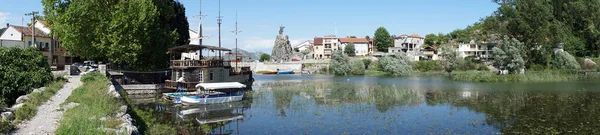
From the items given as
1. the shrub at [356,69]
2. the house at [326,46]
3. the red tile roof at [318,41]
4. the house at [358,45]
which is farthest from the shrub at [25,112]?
the house at [358,45]

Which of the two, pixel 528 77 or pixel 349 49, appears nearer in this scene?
pixel 528 77

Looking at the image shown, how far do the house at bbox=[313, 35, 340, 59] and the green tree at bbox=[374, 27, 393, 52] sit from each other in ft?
50.0

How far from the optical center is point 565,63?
68500mm

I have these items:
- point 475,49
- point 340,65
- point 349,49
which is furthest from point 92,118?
point 349,49

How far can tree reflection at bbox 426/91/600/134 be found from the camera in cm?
2118

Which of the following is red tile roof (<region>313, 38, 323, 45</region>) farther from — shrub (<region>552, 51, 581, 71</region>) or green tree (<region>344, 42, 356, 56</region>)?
shrub (<region>552, 51, 581, 71</region>)

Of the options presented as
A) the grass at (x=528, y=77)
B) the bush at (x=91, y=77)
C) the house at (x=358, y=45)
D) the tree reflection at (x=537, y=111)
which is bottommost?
the tree reflection at (x=537, y=111)

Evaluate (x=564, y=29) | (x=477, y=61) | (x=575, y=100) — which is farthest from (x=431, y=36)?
(x=575, y=100)

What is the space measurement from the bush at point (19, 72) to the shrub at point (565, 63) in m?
69.7

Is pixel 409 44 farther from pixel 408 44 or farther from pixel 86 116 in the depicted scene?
pixel 86 116

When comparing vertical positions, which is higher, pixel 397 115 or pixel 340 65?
pixel 340 65

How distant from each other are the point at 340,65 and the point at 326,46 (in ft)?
146

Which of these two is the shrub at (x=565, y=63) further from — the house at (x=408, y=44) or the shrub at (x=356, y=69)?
the house at (x=408, y=44)

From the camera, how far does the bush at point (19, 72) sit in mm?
24422
